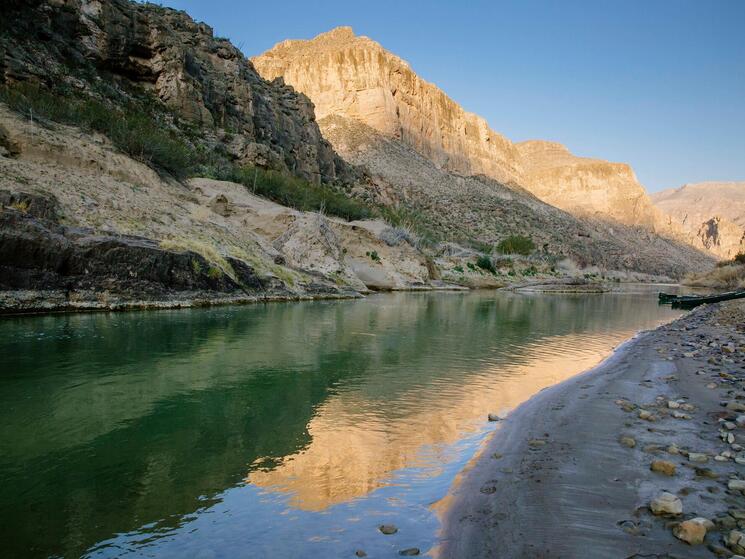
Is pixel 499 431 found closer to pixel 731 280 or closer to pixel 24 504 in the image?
pixel 24 504

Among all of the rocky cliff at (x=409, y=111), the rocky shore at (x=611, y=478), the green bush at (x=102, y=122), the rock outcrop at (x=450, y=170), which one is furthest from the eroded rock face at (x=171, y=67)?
the rocky cliff at (x=409, y=111)

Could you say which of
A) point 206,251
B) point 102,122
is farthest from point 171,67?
point 206,251

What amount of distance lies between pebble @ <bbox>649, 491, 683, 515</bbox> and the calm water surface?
1572 mm

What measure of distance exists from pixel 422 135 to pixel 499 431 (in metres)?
122

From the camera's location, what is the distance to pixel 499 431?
6.34 m

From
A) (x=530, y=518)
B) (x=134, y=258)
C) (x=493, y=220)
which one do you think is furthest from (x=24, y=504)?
(x=493, y=220)

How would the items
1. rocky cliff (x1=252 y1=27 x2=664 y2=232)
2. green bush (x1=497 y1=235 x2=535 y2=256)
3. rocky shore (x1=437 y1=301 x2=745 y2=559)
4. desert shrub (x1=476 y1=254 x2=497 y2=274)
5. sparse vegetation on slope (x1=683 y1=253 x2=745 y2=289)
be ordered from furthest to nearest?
1. rocky cliff (x1=252 y1=27 x2=664 y2=232)
2. green bush (x1=497 y1=235 x2=535 y2=256)
3. desert shrub (x1=476 y1=254 x2=497 y2=274)
4. sparse vegetation on slope (x1=683 y1=253 x2=745 y2=289)
5. rocky shore (x1=437 y1=301 x2=745 y2=559)

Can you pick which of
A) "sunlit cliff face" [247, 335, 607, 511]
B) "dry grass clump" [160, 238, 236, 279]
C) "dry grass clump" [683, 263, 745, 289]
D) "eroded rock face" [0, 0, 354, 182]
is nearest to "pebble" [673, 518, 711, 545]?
"sunlit cliff face" [247, 335, 607, 511]

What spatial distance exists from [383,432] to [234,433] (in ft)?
5.66

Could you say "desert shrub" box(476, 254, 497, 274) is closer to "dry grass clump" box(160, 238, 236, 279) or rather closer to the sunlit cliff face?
"dry grass clump" box(160, 238, 236, 279)

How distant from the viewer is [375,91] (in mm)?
111562

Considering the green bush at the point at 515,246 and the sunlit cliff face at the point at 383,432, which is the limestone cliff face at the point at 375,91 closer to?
the green bush at the point at 515,246

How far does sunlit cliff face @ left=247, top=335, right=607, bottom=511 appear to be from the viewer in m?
4.80

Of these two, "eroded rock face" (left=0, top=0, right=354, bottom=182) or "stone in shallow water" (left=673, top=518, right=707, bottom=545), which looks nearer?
"stone in shallow water" (left=673, top=518, right=707, bottom=545)
